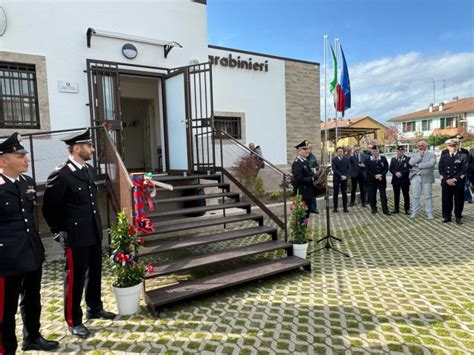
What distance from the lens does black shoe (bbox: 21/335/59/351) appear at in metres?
2.87

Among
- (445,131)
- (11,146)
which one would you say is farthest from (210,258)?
(445,131)

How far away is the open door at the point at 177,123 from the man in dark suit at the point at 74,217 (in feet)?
10.8

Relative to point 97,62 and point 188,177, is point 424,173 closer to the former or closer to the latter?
point 188,177

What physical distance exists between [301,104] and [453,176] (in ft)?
18.6

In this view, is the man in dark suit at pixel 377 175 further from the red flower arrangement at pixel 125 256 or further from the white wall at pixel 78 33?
the red flower arrangement at pixel 125 256

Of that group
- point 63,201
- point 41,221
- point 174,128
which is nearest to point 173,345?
point 63,201

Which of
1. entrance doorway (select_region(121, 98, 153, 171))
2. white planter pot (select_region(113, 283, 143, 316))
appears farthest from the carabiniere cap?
entrance doorway (select_region(121, 98, 153, 171))

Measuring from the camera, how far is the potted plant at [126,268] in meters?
3.38

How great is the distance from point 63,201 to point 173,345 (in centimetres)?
163

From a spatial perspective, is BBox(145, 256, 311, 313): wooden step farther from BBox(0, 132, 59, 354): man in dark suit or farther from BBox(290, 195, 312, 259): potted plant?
BBox(0, 132, 59, 354): man in dark suit

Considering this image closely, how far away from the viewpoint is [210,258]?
13.9ft

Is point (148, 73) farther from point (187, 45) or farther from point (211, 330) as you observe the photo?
point (211, 330)

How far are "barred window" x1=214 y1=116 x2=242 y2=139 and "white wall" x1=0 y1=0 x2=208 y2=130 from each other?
3.00 metres

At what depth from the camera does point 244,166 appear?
7656mm
